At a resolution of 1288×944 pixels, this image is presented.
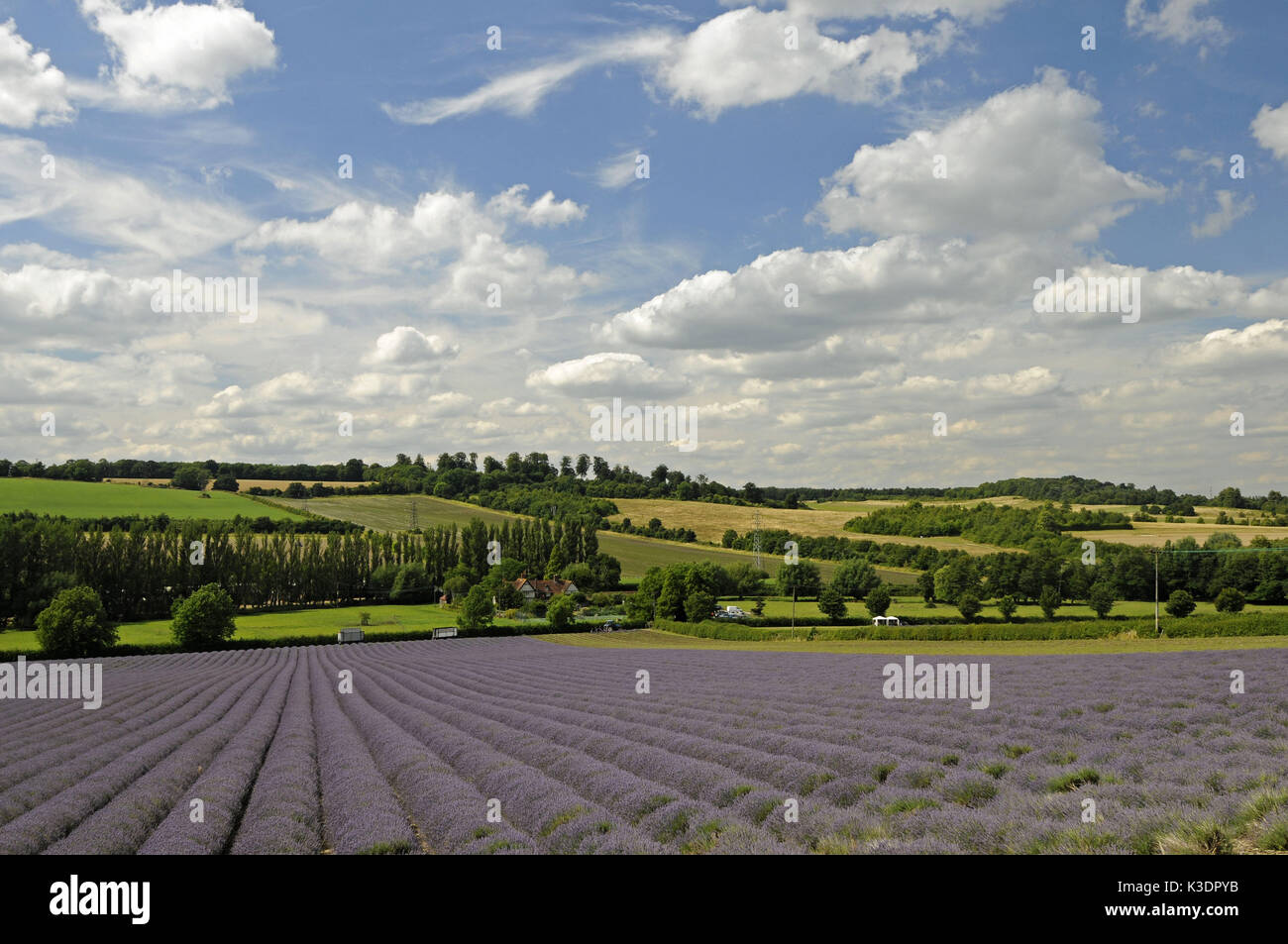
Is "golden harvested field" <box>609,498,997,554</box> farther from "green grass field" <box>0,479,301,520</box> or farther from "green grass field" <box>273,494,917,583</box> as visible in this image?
"green grass field" <box>0,479,301,520</box>

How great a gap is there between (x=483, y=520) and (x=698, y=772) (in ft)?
385

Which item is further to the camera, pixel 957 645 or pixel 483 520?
pixel 483 520

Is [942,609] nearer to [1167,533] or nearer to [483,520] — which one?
[1167,533]

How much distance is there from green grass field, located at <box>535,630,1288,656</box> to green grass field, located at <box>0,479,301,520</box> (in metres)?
73.1

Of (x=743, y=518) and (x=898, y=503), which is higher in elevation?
(x=898, y=503)

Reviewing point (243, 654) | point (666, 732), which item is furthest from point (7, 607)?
point (666, 732)

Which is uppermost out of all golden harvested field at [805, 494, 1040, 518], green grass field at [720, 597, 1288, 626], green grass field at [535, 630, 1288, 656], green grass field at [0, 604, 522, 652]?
golden harvested field at [805, 494, 1040, 518]

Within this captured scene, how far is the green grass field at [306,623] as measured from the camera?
66244mm

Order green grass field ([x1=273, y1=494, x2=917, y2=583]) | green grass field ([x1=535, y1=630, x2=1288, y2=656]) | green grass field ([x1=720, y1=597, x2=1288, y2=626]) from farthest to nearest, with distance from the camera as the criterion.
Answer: green grass field ([x1=273, y1=494, x2=917, y2=583]) < green grass field ([x1=720, y1=597, x2=1288, y2=626]) < green grass field ([x1=535, y1=630, x2=1288, y2=656])

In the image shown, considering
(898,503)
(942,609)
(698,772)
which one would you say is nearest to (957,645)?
(698,772)

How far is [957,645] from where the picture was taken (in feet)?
138

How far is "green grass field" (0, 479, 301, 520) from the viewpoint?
98.6 meters

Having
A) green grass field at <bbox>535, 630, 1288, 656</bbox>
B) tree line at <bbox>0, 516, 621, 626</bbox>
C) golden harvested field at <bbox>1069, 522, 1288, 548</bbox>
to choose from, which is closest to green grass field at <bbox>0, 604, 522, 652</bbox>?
tree line at <bbox>0, 516, 621, 626</bbox>
